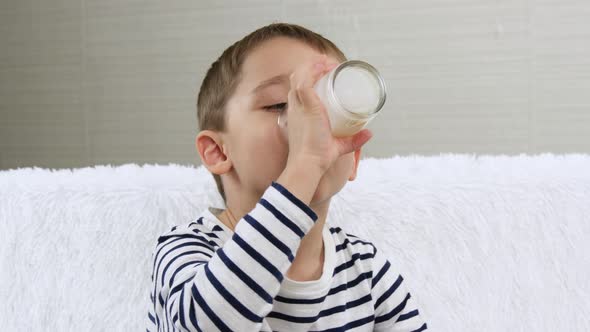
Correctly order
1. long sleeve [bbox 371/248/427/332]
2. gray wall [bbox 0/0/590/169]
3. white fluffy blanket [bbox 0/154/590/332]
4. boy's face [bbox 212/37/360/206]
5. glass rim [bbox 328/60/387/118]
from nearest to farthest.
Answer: glass rim [bbox 328/60/387/118], boy's face [bbox 212/37/360/206], long sleeve [bbox 371/248/427/332], white fluffy blanket [bbox 0/154/590/332], gray wall [bbox 0/0/590/169]

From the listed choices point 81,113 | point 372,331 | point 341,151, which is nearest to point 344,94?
point 341,151

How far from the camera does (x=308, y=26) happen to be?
2.13 m

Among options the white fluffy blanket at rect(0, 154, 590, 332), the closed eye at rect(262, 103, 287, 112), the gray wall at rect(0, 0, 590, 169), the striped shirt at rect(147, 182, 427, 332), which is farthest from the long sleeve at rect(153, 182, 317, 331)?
the gray wall at rect(0, 0, 590, 169)

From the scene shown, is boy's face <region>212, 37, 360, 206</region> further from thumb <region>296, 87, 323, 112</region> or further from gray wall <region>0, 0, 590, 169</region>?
gray wall <region>0, 0, 590, 169</region>

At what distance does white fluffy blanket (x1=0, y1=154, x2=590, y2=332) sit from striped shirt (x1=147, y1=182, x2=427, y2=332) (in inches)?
5.5

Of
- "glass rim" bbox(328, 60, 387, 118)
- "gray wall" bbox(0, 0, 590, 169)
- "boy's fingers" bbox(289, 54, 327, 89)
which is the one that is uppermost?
"gray wall" bbox(0, 0, 590, 169)

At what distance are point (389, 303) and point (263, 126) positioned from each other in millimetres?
287

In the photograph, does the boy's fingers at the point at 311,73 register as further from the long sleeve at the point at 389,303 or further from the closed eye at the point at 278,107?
the long sleeve at the point at 389,303

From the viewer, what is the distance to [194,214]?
0.87m

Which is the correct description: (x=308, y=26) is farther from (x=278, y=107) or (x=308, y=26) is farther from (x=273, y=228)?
(x=273, y=228)

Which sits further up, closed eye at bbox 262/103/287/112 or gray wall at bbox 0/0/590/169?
gray wall at bbox 0/0/590/169

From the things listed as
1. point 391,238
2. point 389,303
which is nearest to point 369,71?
point 389,303

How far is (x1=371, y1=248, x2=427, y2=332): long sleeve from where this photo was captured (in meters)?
0.72

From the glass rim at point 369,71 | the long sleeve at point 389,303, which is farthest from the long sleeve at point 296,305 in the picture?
the glass rim at point 369,71
